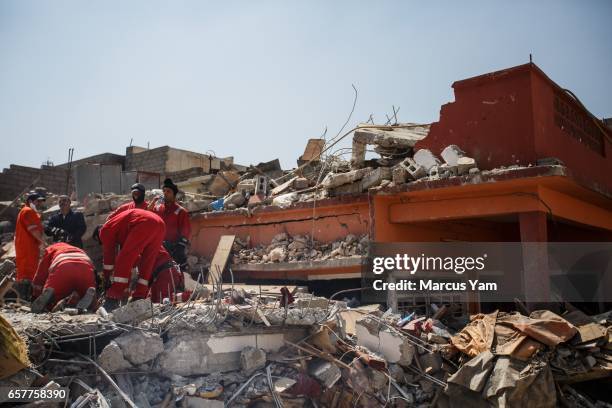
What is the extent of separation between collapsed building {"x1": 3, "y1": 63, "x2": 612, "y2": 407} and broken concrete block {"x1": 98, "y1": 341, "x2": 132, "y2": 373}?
0.01m

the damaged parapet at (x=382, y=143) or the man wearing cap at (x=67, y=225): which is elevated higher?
the damaged parapet at (x=382, y=143)

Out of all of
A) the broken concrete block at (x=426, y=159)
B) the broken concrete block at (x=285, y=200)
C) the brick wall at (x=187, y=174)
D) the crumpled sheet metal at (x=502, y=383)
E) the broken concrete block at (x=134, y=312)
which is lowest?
the crumpled sheet metal at (x=502, y=383)

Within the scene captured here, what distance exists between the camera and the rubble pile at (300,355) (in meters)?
4.30

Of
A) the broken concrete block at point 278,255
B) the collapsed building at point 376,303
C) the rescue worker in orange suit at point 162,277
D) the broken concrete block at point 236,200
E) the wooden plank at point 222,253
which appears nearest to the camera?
the collapsed building at point 376,303

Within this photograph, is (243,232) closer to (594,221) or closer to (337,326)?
(337,326)

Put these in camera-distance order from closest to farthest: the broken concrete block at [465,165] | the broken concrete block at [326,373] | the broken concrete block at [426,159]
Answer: the broken concrete block at [326,373], the broken concrete block at [465,165], the broken concrete block at [426,159]

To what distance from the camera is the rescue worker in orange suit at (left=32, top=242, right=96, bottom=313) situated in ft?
17.2

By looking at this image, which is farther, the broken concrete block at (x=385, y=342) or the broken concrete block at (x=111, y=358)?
the broken concrete block at (x=385, y=342)

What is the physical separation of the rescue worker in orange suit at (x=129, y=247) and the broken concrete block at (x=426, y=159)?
3.47m

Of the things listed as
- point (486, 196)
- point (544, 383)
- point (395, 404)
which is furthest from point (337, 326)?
point (486, 196)

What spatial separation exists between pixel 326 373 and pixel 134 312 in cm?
183

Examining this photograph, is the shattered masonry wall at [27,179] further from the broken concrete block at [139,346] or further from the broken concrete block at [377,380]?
the broken concrete block at [377,380]

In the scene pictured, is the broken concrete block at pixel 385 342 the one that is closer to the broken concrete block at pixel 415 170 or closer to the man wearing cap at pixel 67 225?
the broken concrete block at pixel 415 170

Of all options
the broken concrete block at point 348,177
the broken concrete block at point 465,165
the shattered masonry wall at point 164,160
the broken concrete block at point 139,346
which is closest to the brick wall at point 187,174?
the shattered masonry wall at point 164,160
